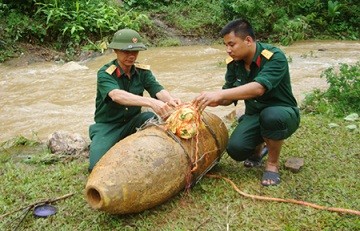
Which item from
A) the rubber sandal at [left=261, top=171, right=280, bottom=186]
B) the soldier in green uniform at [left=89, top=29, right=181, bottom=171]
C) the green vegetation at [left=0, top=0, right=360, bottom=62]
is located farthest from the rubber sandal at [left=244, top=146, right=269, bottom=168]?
the green vegetation at [left=0, top=0, right=360, bottom=62]

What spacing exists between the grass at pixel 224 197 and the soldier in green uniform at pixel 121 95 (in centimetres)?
39

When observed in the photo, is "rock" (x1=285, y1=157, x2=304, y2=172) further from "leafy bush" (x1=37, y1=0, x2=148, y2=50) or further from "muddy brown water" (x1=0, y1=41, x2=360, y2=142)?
"leafy bush" (x1=37, y1=0, x2=148, y2=50)

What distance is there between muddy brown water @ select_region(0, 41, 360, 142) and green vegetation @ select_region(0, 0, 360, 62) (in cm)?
101

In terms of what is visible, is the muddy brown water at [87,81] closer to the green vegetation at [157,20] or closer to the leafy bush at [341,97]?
the leafy bush at [341,97]

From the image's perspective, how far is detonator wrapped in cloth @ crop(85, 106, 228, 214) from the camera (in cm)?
294

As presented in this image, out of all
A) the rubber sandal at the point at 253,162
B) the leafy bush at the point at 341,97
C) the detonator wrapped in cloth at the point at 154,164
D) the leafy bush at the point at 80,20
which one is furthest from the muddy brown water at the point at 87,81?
the detonator wrapped in cloth at the point at 154,164

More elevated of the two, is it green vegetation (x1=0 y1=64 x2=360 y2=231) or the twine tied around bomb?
the twine tied around bomb

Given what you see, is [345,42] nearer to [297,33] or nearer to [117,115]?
[297,33]

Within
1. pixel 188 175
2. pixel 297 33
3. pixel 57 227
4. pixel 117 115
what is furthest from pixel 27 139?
pixel 297 33

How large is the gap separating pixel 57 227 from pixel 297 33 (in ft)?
36.6

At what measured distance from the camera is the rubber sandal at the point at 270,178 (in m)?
3.56

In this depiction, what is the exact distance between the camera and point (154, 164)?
10.2ft

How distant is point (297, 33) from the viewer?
1283 centimetres

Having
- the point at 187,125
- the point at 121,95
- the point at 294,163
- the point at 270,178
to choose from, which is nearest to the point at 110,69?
the point at 121,95
